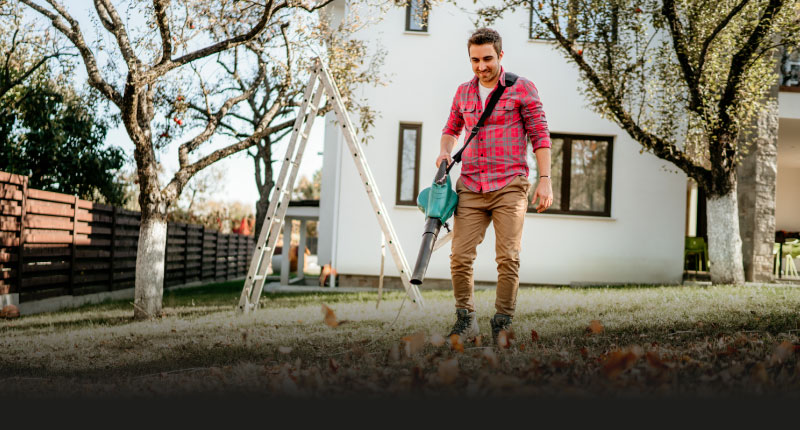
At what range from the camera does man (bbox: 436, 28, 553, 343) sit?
12.5ft

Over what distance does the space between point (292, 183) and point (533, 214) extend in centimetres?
519

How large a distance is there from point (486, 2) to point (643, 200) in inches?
168

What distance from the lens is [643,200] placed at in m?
10.7

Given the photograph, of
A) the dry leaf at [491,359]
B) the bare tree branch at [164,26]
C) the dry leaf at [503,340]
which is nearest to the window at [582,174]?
the bare tree branch at [164,26]

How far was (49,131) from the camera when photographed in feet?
43.2

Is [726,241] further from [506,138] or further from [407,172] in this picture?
[506,138]

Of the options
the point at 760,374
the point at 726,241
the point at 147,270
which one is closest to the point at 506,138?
the point at 760,374

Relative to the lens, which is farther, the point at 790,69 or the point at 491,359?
the point at 790,69

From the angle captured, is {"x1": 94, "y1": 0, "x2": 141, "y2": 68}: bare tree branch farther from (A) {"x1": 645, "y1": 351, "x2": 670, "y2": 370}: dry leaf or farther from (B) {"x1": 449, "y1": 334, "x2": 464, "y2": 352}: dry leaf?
(A) {"x1": 645, "y1": 351, "x2": 670, "y2": 370}: dry leaf

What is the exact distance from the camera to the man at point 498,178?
382cm

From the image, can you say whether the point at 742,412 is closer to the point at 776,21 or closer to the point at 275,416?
the point at 275,416

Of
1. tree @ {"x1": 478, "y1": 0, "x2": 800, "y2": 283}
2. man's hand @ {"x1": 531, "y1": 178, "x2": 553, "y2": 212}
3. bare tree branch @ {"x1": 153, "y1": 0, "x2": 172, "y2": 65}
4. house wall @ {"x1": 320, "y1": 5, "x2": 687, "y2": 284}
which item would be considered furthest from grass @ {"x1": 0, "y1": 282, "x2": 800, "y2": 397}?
house wall @ {"x1": 320, "y1": 5, "x2": 687, "y2": 284}

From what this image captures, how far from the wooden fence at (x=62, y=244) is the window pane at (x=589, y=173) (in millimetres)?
7657

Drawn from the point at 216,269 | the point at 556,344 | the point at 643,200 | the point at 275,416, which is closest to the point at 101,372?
the point at 275,416
